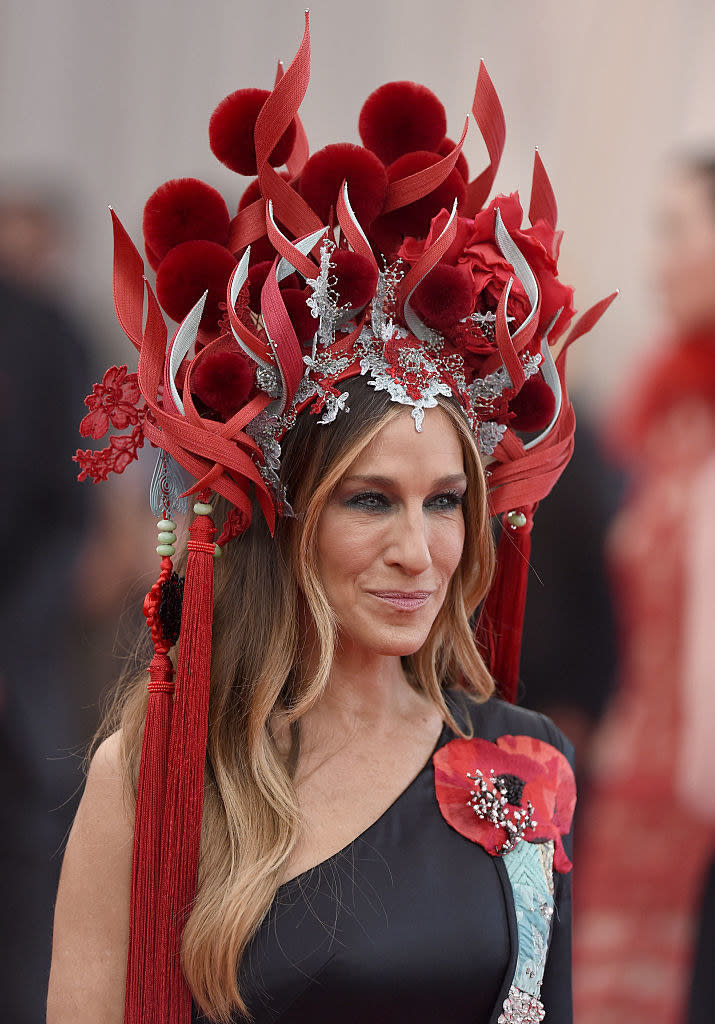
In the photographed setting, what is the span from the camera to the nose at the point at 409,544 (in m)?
1.42

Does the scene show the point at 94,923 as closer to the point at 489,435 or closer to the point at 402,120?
the point at 489,435

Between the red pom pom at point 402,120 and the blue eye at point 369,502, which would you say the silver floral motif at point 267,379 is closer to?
the blue eye at point 369,502

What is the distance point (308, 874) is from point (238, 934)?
127 millimetres

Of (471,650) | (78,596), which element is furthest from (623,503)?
(78,596)

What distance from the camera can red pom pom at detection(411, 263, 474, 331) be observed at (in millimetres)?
1442

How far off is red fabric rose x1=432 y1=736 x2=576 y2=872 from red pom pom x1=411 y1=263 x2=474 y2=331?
2.21 ft

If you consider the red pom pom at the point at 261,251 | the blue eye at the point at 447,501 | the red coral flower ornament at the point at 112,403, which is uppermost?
the red pom pom at the point at 261,251

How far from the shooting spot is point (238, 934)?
1354 mm

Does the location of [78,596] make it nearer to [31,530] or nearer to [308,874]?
[31,530]

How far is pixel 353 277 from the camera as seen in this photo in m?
1.42

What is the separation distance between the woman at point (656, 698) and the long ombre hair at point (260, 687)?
1167 mm

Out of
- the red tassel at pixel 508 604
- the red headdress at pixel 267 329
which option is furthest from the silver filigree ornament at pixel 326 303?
the red tassel at pixel 508 604

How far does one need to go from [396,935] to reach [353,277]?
90 centimetres

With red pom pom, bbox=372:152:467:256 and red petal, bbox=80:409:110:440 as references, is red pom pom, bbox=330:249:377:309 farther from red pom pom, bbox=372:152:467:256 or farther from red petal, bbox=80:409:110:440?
red petal, bbox=80:409:110:440
